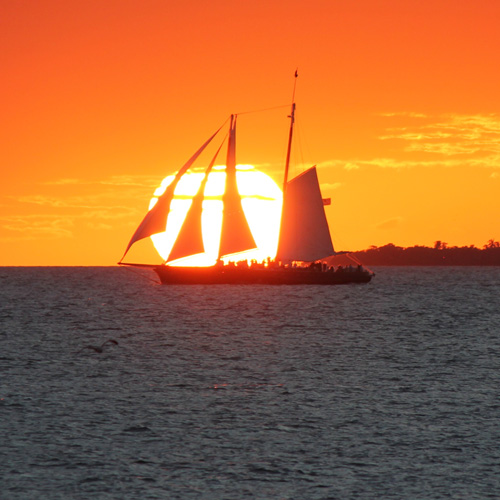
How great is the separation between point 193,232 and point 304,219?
16.3m

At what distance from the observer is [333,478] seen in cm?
2367

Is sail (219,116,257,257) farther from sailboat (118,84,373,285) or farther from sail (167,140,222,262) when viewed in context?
sail (167,140,222,262)

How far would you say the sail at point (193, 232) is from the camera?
11025 centimetres

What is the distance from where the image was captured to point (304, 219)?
11888cm

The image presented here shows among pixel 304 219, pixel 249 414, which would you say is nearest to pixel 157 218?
pixel 304 219

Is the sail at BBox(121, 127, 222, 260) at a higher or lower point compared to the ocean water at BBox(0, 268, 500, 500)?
higher

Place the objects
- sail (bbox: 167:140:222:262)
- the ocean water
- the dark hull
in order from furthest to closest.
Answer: the dark hull < sail (bbox: 167:140:222:262) < the ocean water

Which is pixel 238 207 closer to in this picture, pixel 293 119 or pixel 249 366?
pixel 293 119

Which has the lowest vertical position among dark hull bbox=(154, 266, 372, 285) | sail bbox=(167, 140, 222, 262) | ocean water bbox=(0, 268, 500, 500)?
ocean water bbox=(0, 268, 500, 500)

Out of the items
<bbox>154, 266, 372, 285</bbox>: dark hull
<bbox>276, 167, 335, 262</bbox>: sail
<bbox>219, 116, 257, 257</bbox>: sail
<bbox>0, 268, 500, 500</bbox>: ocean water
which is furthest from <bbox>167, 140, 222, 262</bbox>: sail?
<bbox>0, 268, 500, 500</bbox>: ocean water

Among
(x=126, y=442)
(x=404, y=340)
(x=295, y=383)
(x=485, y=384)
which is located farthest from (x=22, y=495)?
(x=404, y=340)

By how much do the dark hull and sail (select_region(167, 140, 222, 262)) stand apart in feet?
29.4

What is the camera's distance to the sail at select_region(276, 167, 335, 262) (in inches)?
4683

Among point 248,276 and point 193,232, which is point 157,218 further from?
point 248,276
